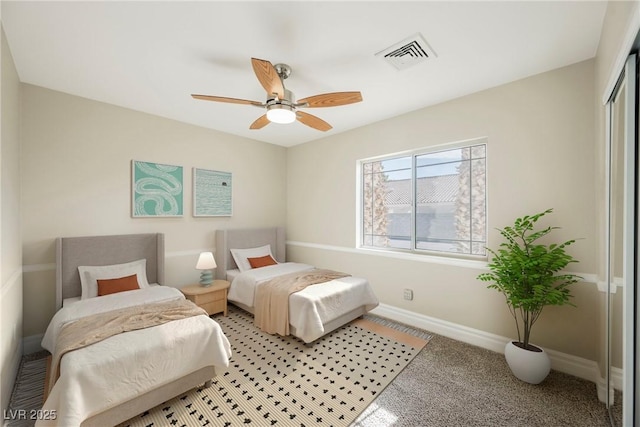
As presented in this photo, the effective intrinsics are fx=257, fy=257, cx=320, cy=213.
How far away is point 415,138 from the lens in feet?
10.9

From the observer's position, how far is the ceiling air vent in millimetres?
1988

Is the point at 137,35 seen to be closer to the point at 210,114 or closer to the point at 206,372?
the point at 210,114

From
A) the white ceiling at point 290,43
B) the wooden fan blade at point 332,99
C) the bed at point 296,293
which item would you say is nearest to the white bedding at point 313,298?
the bed at point 296,293

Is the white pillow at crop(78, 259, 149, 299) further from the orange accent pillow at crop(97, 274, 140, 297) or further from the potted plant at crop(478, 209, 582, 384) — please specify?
the potted plant at crop(478, 209, 582, 384)

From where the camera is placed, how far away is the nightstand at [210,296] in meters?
3.29

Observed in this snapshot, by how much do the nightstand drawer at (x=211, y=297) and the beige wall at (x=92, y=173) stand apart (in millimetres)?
589

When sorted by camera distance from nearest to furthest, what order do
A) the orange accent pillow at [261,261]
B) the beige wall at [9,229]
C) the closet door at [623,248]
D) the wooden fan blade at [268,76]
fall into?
1. the closet door at [623,248]
2. the wooden fan blade at [268,76]
3. the beige wall at [9,229]
4. the orange accent pillow at [261,261]

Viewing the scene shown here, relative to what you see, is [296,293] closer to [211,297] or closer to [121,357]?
[211,297]

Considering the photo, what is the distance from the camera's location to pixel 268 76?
1.83 meters

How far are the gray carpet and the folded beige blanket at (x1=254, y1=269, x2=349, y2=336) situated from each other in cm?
125

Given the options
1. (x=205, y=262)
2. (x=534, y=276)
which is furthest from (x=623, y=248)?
(x=205, y=262)

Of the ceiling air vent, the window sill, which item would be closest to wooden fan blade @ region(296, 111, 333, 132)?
the ceiling air vent

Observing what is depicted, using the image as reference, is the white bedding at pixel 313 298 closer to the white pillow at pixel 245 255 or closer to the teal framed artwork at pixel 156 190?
the white pillow at pixel 245 255

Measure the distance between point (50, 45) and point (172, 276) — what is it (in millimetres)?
2720
